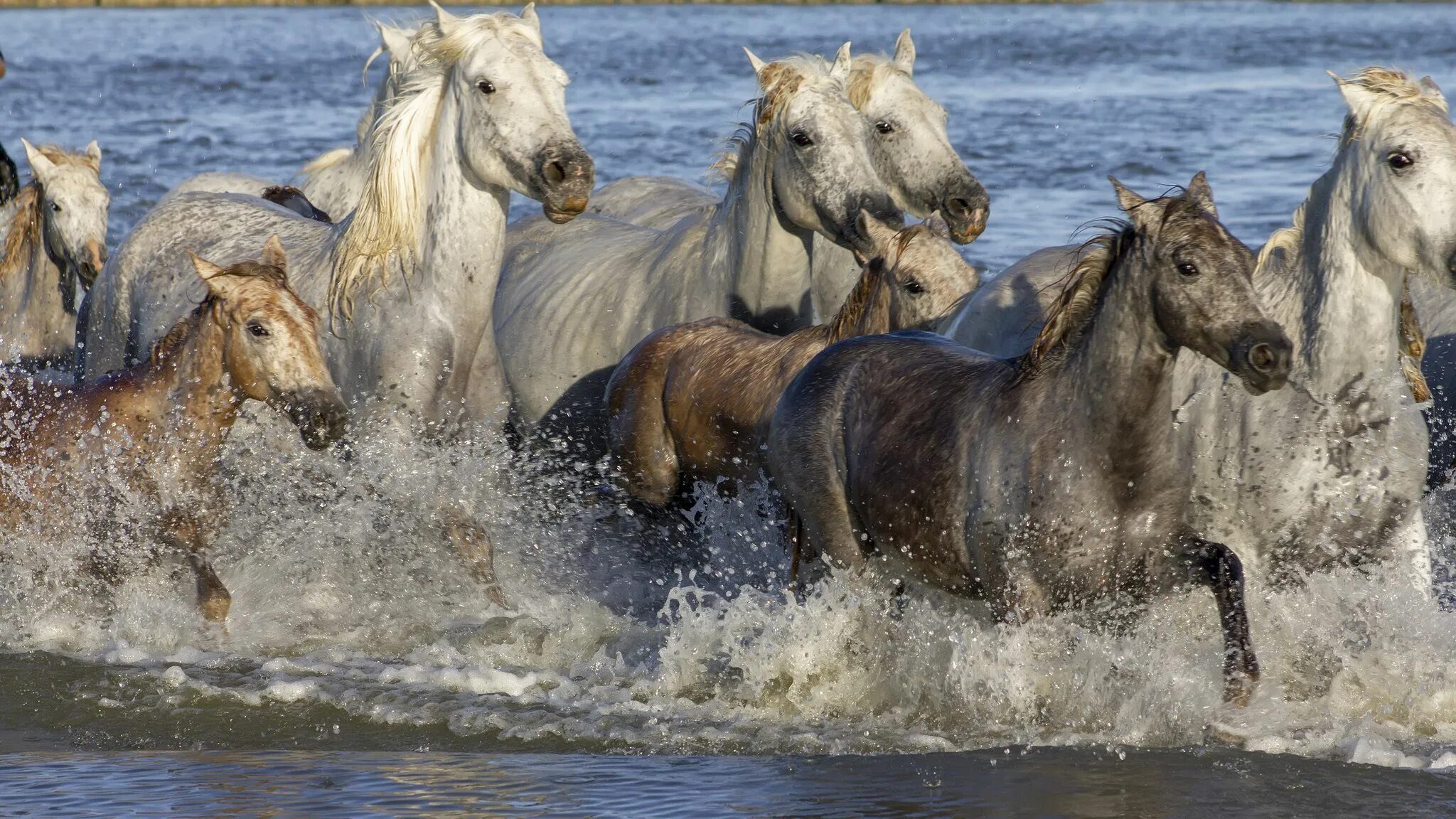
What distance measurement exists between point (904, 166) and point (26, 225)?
4.56 metres

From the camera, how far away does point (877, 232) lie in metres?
6.93

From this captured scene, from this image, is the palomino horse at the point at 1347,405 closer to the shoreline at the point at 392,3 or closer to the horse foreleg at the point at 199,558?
the horse foreleg at the point at 199,558

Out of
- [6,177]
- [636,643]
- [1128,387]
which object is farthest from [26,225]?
[1128,387]

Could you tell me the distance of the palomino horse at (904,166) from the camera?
25.3 feet

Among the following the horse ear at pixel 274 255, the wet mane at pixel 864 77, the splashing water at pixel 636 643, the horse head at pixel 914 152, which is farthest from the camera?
the wet mane at pixel 864 77

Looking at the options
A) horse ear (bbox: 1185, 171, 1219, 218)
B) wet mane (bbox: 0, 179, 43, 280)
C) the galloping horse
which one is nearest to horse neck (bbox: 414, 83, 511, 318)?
the galloping horse

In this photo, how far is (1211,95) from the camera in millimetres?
25141

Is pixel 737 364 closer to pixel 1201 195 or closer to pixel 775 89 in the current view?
pixel 775 89

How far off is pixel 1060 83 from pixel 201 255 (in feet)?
69.4

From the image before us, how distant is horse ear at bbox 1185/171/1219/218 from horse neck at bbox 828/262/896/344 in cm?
170

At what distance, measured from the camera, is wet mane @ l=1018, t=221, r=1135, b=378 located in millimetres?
5164

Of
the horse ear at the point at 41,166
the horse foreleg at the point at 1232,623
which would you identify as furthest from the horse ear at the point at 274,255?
the horse ear at the point at 41,166

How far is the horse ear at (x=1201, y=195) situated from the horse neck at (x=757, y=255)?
2.45 m

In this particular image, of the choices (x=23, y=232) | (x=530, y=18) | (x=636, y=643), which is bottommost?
(x=636, y=643)
